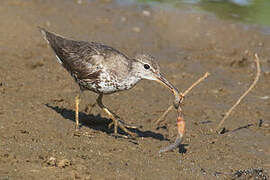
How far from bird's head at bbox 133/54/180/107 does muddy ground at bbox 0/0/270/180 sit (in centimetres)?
94

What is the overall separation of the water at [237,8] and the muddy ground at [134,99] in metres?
0.55

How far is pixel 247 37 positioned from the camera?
1364cm

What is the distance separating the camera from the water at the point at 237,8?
49.0 feet

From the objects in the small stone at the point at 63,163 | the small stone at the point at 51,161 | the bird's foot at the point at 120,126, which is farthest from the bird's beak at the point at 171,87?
the small stone at the point at 51,161

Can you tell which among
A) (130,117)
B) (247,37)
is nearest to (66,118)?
(130,117)

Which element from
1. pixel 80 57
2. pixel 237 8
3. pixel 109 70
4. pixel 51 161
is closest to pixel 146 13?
pixel 237 8

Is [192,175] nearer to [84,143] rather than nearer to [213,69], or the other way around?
[84,143]

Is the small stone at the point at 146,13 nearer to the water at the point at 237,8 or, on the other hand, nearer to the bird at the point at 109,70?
the water at the point at 237,8

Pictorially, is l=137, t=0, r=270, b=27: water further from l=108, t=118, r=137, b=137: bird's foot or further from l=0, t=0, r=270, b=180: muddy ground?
l=108, t=118, r=137, b=137: bird's foot

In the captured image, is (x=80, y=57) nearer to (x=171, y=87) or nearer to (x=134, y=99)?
(x=171, y=87)

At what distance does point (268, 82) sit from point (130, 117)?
3473 mm

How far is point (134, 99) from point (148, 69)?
6.31 feet

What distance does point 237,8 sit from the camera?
51.9 ft

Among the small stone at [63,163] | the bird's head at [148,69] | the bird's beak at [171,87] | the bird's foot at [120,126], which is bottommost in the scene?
the bird's foot at [120,126]
